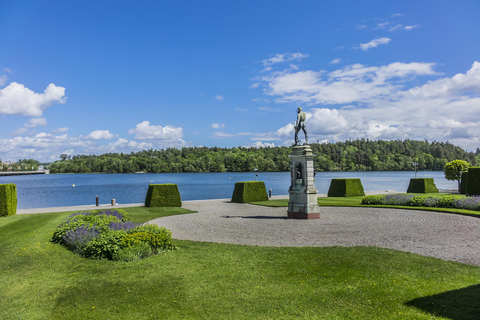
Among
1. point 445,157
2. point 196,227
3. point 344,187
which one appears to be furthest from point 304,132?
point 445,157

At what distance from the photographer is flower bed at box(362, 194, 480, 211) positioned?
18.2 m

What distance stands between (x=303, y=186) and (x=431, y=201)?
918 cm

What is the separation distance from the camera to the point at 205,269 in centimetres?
763

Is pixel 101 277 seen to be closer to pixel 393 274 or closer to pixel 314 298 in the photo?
pixel 314 298

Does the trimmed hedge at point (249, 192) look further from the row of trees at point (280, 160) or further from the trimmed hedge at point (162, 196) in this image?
the row of trees at point (280, 160)

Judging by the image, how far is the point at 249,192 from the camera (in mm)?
25719

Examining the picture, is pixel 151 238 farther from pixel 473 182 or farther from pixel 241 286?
pixel 473 182

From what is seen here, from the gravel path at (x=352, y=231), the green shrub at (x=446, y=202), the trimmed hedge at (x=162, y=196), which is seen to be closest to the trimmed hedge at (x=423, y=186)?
the green shrub at (x=446, y=202)

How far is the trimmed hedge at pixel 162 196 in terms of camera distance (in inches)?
893

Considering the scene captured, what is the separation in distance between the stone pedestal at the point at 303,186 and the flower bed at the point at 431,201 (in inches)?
314

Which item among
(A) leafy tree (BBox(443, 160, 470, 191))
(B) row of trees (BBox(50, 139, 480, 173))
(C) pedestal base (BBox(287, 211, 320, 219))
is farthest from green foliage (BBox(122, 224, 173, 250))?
(B) row of trees (BBox(50, 139, 480, 173))

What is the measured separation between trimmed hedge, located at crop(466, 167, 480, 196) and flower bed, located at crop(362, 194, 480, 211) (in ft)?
30.3

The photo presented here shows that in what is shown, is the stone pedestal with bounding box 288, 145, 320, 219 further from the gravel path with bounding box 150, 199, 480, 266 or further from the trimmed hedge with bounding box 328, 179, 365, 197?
the trimmed hedge with bounding box 328, 179, 365, 197

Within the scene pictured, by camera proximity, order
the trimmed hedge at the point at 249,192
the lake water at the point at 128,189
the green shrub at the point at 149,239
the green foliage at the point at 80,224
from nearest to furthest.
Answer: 1. the green shrub at the point at 149,239
2. the green foliage at the point at 80,224
3. the trimmed hedge at the point at 249,192
4. the lake water at the point at 128,189
